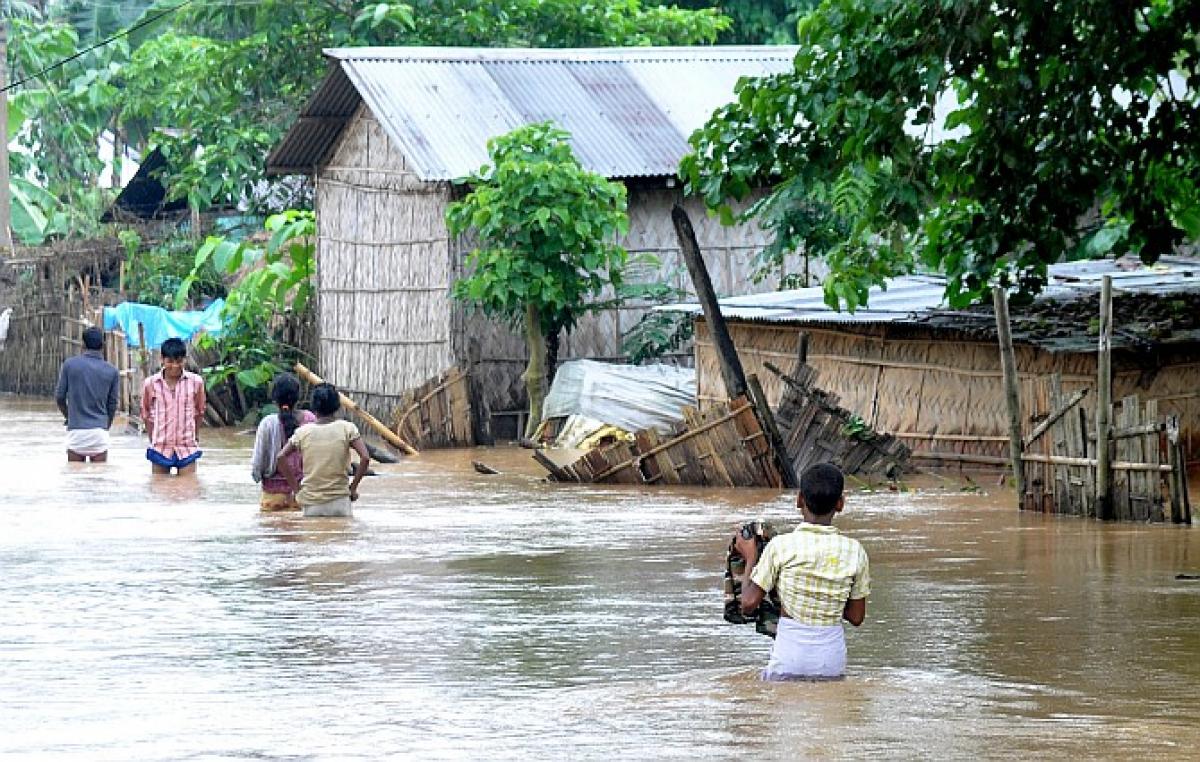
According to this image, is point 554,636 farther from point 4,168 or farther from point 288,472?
point 4,168

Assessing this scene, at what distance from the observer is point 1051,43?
33.3ft

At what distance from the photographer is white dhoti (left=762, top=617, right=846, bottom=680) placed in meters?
7.39

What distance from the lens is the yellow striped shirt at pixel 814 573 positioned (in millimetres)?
7297

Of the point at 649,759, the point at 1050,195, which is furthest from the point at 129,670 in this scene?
the point at 1050,195

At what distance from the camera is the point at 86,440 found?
2003cm

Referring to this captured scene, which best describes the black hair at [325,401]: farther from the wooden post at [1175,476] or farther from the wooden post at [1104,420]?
the wooden post at [1175,476]

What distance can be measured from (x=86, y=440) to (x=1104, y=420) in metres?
10.4

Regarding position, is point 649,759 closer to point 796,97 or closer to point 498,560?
point 796,97

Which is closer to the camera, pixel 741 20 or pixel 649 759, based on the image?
pixel 649 759

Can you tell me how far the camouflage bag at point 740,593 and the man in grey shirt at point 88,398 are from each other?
40.1 feet

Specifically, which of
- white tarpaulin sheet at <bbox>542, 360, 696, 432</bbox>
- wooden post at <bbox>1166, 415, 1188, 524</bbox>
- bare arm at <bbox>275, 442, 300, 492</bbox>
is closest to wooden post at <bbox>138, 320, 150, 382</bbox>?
white tarpaulin sheet at <bbox>542, 360, 696, 432</bbox>

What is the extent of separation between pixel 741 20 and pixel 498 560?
2291 centimetres

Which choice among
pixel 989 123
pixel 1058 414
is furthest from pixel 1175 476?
pixel 989 123

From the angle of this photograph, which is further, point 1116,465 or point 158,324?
point 158,324
